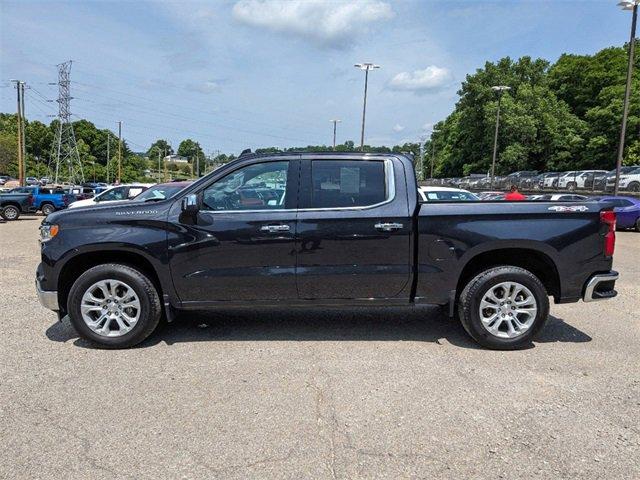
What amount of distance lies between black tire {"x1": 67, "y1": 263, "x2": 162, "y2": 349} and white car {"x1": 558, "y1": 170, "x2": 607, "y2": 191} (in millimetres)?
34816

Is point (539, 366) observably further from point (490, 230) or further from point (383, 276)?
point (383, 276)

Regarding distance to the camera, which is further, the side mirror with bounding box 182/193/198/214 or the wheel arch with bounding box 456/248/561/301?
the wheel arch with bounding box 456/248/561/301

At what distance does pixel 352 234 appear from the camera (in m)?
4.75

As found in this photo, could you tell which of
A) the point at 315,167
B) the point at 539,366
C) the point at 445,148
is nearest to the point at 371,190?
the point at 315,167

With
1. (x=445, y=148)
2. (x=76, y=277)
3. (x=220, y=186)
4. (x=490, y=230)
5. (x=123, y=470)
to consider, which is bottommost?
(x=123, y=470)

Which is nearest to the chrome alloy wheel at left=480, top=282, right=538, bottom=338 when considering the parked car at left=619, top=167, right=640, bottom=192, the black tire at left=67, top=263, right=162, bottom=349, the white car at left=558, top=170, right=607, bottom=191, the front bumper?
the black tire at left=67, top=263, right=162, bottom=349

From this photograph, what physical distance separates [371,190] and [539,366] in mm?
2212

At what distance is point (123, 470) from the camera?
2.90m

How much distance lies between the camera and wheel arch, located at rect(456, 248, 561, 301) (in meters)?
5.01

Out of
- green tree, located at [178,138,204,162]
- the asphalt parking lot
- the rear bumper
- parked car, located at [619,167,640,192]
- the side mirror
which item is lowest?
the asphalt parking lot

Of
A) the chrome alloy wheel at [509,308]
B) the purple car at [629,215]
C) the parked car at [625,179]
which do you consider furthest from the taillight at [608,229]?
the parked car at [625,179]

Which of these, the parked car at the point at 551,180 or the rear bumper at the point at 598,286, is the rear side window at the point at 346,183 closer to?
the rear bumper at the point at 598,286

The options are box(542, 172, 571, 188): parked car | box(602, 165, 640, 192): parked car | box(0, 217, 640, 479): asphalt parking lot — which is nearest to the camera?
box(0, 217, 640, 479): asphalt parking lot

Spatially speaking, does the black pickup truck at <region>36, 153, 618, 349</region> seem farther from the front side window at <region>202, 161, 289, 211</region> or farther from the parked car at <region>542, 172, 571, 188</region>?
the parked car at <region>542, 172, 571, 188</region>
